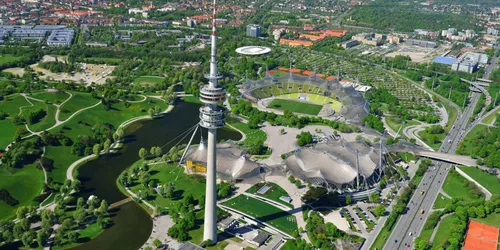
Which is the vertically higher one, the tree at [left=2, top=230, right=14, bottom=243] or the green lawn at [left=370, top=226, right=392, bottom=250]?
the green lawn at [left=370, top=226, right=392, bottom=250]

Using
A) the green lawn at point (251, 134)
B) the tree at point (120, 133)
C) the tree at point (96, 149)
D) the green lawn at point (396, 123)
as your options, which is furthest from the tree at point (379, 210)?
the tree at point (120, 133)

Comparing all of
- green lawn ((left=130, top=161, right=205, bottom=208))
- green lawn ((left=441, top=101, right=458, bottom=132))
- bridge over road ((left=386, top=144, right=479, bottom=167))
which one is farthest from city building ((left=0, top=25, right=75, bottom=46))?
green lawn ((left=441, top=101, right=458, bottom=132))

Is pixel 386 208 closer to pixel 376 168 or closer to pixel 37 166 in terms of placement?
pixel 376 168

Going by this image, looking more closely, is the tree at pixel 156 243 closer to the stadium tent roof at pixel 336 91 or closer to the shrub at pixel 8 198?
the shrub at pixel 8 198

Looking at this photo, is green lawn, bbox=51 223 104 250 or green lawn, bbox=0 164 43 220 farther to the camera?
green lawn, bbox=0 164 43 220

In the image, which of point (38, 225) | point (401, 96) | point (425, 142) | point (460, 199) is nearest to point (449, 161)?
point (425, 142)

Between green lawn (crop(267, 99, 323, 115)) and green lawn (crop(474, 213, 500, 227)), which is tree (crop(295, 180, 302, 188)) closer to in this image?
green lawn (crop(474, 213, 500, 227))

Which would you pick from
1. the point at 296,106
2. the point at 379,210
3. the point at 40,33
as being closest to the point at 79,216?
the point at 379,210

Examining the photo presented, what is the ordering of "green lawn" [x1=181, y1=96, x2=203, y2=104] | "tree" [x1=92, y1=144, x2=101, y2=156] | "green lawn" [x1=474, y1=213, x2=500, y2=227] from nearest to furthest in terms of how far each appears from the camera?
"green lawn" [x1=474, y1=213, x2=500, y2=227] → "tree" [x1=92, y1=144, x2=101, y2=156] → "green lawn" [x1=181, y1=96, x2=203, y2=104]
